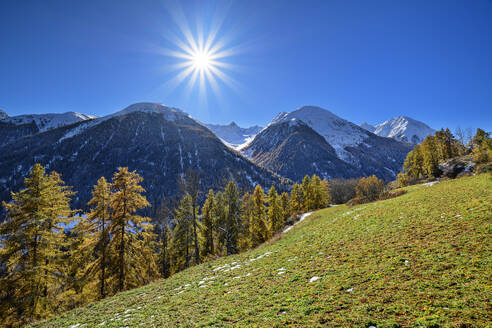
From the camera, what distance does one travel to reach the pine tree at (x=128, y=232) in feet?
62.6

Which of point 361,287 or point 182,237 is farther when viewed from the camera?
point 182,237

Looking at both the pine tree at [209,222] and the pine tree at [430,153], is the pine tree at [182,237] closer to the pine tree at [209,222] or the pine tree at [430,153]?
the pine tree at [209,222]

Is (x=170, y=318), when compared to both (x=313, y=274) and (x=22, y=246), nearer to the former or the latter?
(x=313, y=274)

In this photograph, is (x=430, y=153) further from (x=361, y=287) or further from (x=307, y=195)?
(x=361, y=287)

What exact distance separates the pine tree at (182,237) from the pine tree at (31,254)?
567 inches

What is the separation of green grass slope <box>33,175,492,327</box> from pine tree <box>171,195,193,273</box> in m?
17.2

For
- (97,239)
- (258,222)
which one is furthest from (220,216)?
(97,239)

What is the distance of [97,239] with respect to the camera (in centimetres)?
1884

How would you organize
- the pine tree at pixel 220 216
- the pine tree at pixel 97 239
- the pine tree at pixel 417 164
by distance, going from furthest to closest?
the pine tree at pixel 417 164 < the pine tree at pixel 220 216 < the pine tree at pixel 97 239

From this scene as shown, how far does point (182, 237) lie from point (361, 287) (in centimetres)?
3375

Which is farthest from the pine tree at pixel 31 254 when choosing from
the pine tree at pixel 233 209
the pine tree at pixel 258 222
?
the pine tree at pixel 258 222

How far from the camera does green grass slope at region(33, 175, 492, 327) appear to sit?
5.52m

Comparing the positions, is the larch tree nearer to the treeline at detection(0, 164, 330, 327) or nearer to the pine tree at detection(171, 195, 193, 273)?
the pine tree at detection(171, 195, 193, 273)

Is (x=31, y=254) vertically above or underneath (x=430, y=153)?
underneath
